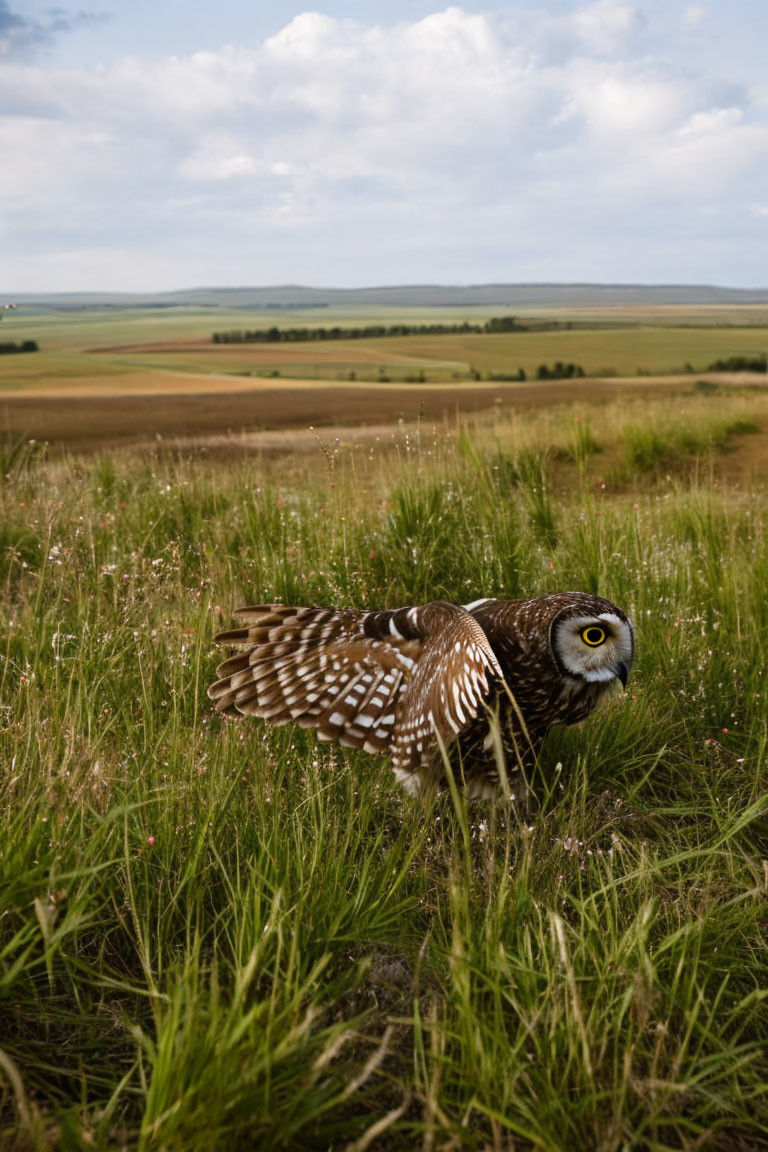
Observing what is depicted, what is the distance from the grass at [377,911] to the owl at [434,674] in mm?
181

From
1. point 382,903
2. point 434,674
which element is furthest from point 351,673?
point 382,903

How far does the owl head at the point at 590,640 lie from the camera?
3080 millimetres

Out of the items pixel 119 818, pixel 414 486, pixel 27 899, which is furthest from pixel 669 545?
pixel 27 899

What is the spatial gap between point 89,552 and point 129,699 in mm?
2244

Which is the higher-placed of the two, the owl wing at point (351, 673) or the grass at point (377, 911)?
the owl wing at point (351, 673)

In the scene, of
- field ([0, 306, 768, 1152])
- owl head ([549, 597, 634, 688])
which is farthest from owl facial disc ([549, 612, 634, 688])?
field ([0, 306, 768, 1152])

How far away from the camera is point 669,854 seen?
129 inches

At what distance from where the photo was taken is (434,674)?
3.14 metres

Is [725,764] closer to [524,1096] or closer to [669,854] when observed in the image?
[669,854]

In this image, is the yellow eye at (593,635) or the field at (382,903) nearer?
the field at (382,903)

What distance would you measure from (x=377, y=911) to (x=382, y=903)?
3cm

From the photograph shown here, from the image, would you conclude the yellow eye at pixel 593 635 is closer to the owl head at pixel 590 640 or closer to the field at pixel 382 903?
the owl head at pixel 590 640

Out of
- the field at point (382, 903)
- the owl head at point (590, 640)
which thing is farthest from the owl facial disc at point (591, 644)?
the field at point (382, 903)

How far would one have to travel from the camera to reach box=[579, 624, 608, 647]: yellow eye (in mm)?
3080
